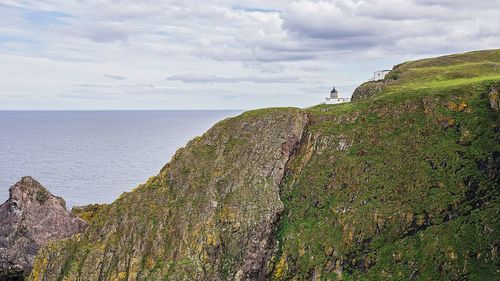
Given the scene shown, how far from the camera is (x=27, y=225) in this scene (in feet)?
204

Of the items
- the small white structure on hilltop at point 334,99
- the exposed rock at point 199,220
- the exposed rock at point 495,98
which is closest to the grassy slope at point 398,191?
the exposed rock at point 495,98

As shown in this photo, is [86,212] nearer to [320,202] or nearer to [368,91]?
[320,202]

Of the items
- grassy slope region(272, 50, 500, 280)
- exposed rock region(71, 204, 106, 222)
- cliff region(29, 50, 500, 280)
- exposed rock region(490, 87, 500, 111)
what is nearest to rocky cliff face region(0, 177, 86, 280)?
exposed rock region(71, 204, 106, 222)

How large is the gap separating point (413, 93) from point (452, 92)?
4.39 meters

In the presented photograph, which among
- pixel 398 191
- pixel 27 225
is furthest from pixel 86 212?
pixel 398 191

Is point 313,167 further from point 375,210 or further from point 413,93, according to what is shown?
point 413,93

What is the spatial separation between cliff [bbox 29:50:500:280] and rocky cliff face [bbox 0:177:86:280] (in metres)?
5.23

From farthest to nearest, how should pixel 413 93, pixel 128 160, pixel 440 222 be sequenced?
1. pixel 128 160
2. pixel 413 93
3. pixel 440 222

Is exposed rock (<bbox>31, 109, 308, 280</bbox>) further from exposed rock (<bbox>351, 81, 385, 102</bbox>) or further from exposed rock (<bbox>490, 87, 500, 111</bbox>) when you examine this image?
exposed rock (<bbox>490, 87, 500, 111</bbox>)

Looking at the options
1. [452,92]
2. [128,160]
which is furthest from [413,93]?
[128,160]

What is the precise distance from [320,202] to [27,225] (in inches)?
1365

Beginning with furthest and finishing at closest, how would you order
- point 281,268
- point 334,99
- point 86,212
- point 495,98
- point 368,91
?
1. point 334,99
2. point 368,91
3. point 86,212
4. point 495,98
5. point 281,268

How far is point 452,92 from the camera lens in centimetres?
5678

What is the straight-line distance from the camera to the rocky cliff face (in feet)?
197
